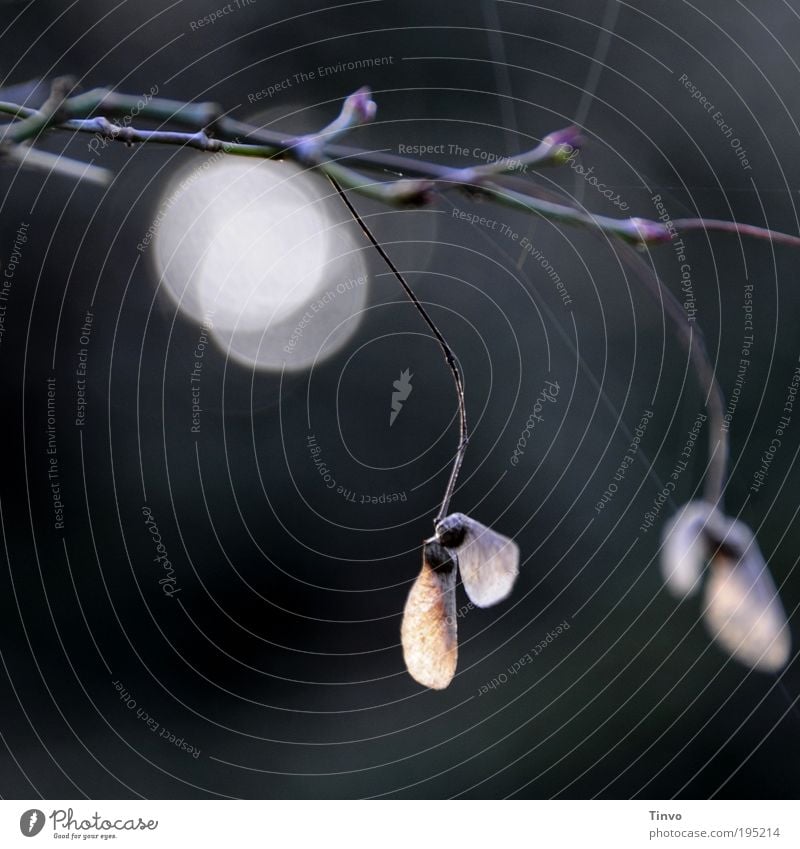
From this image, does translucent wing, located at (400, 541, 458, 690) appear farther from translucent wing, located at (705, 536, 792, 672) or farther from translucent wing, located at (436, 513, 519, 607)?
translucent wing, located at (705, 536, 792, 672)

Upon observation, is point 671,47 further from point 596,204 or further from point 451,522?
point 451,522

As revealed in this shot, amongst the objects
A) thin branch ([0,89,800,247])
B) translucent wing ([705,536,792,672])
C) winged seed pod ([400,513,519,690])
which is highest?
thin branch ([0,89,800,247])

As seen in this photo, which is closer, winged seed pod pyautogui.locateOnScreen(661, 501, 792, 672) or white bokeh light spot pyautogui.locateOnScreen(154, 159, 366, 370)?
winged seed pod pyautogui.locateOnScreen(661, 501, 792, 672)

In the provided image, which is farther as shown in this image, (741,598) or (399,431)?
(399,431)

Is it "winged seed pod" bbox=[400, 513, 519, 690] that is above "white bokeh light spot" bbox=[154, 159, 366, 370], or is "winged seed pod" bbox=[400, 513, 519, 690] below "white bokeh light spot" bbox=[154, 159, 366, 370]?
below

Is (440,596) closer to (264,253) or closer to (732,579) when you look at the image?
(732,579)

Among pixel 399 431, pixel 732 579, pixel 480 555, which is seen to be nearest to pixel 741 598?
pixel 732 579

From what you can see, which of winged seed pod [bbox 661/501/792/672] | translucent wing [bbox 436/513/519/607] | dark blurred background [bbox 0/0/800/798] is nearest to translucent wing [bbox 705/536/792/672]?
winged seed pod [bbox 661/501/792/672]

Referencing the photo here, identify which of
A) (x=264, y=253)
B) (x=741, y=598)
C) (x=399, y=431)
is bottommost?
(x=741, y=598)

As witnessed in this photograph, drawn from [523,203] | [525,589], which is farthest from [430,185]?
[525,589]
